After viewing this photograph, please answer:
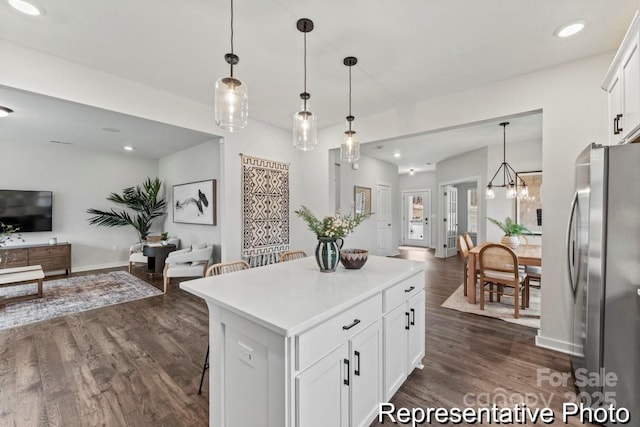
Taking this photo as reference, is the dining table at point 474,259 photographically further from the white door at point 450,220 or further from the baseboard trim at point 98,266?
the baseboard trim at point 98,266

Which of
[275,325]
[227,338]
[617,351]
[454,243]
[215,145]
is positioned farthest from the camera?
[454,243]

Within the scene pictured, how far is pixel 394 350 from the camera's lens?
1.81 m

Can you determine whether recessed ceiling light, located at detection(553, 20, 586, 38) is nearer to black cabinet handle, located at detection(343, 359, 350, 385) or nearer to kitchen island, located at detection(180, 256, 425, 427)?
kitchen island, located at detection(180, 256, 425, 427)

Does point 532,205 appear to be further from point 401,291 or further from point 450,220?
point 401,291

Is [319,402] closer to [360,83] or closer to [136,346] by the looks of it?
[136,346]

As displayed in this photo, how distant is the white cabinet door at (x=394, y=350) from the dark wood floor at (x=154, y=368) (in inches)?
6.0

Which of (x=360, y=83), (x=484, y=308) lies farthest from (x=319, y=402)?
(x=484, y=308)

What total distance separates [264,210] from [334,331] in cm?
306

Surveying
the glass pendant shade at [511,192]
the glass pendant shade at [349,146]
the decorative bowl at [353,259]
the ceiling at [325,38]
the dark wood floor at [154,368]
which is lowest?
the dark wood floor at [154,368]

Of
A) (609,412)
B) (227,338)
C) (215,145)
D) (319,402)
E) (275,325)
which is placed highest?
(215,145)

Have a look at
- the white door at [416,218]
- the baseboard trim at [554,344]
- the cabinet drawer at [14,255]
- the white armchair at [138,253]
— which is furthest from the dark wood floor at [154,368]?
the white door at [416,218]

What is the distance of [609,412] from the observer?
1.54 metres

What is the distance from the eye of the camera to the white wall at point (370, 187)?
5.96m

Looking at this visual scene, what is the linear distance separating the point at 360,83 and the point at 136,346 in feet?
11.4
